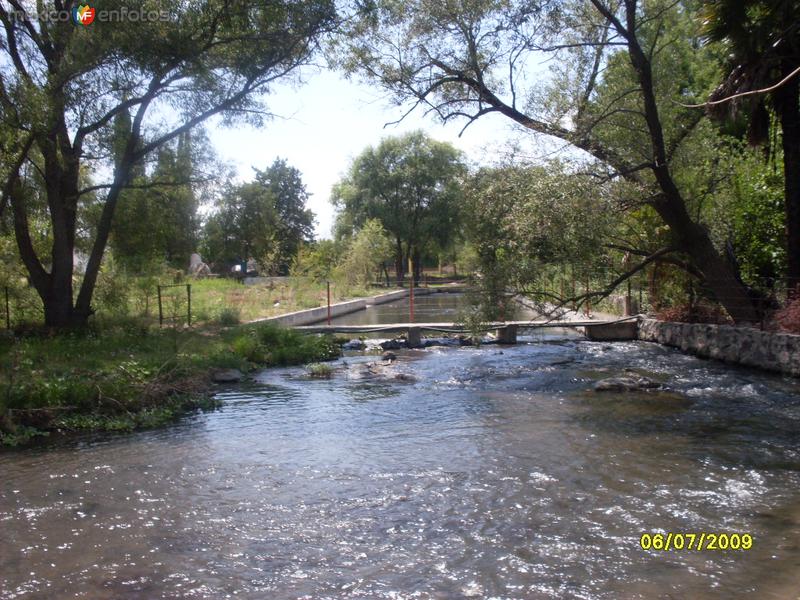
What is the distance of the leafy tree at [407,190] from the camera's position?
2195 inches

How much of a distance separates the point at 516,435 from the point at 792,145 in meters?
9.45

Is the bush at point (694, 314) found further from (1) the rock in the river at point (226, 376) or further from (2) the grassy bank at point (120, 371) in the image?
(1) the rock in the river at point (226, 376)

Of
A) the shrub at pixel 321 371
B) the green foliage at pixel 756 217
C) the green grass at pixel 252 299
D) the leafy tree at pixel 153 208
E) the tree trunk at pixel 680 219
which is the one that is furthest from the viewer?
the green grass at pixel 252 299

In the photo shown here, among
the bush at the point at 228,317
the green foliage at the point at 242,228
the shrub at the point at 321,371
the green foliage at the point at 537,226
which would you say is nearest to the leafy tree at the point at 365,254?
the green foliage at the point at 242,228

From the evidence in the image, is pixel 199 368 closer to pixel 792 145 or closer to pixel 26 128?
pixel 26 128

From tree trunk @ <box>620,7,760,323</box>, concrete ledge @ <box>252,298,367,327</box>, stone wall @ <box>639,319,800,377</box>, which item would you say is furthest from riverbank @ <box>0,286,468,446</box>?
tree trunk @ <box>620,7,760,323</box>

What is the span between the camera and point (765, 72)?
13.2 m

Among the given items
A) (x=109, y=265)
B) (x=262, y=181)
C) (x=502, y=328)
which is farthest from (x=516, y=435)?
(x=262, y=181)

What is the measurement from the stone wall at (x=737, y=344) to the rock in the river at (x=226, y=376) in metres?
10.5

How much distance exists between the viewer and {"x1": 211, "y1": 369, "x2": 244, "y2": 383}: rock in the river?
45.5 feet

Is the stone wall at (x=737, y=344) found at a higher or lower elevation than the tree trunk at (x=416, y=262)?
lower

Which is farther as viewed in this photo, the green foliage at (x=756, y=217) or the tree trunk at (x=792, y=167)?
the green foliage at (x=756, y=217)
